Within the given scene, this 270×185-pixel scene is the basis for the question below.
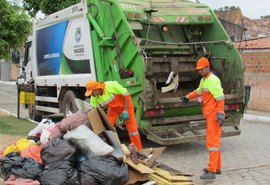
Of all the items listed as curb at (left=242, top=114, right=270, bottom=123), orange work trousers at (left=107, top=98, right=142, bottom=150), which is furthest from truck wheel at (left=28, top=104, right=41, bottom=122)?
curb at (left=242, top=114, right=270, bottom=123)

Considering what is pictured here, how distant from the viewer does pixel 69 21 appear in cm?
824

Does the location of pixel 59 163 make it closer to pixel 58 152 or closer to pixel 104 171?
pixel 58 152

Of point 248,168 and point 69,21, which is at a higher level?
point 69,21

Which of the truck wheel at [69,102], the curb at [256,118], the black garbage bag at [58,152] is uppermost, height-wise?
the truck wheel at [69,102]

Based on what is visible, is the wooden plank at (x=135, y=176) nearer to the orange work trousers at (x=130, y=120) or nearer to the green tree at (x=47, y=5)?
the orange work trousers at (x=130, y=120)

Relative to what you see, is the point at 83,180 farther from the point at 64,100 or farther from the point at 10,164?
the point at 64,100

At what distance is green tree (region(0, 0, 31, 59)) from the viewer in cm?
858

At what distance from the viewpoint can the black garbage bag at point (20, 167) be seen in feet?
15.0

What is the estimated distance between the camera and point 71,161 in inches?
181

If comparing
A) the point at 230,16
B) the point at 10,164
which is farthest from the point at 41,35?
the point at 230,16

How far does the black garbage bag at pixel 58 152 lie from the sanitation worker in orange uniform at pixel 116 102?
3.90 feet

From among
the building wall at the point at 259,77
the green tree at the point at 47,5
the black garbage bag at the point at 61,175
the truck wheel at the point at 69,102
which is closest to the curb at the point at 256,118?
the building wall at the point at 259,77

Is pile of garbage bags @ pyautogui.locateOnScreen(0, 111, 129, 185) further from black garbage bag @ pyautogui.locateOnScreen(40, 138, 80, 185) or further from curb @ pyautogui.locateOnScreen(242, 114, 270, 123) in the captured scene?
curb @ pyautogui.locateOnScreen(242, 114, 270, 123)

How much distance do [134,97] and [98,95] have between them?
708 millimetres
